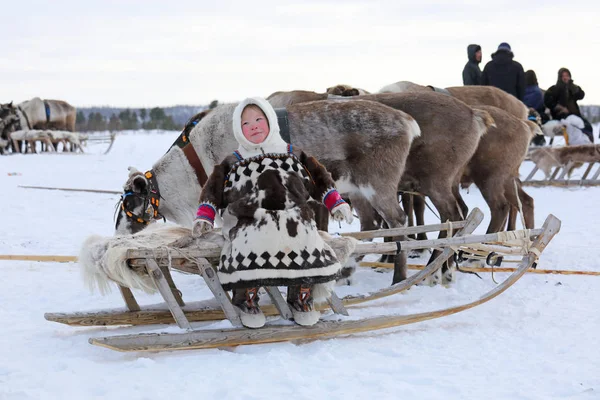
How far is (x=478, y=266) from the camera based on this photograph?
6363mm

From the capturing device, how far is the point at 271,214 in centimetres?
370

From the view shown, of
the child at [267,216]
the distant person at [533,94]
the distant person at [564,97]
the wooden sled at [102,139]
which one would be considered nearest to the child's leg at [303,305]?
the child at [267,216]

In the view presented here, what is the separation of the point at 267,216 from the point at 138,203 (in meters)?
2.17

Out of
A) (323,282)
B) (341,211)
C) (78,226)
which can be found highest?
(341,211)

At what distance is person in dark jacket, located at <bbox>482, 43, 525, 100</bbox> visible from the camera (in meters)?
10.7

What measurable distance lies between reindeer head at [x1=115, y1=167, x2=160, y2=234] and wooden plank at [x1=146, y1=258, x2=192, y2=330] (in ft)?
6.17

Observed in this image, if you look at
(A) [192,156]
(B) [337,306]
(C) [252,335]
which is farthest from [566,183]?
(C) [252,335]

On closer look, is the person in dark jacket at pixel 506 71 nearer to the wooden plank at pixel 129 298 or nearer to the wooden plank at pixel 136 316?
the wooden plank at pixel 136 316

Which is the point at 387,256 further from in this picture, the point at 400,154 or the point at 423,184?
the point at 400,154

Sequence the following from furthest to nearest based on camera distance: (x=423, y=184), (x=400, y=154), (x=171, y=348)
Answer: (x=423, y=184) < (x=400, y=154) < (x=171, y=348)

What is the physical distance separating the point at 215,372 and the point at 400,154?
2675 millimetres

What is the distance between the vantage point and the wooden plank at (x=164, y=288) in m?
3.69

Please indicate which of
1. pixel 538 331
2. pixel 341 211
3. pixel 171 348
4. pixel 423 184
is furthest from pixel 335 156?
pixel 171 348

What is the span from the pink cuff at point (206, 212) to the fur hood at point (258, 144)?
1.17 feet
